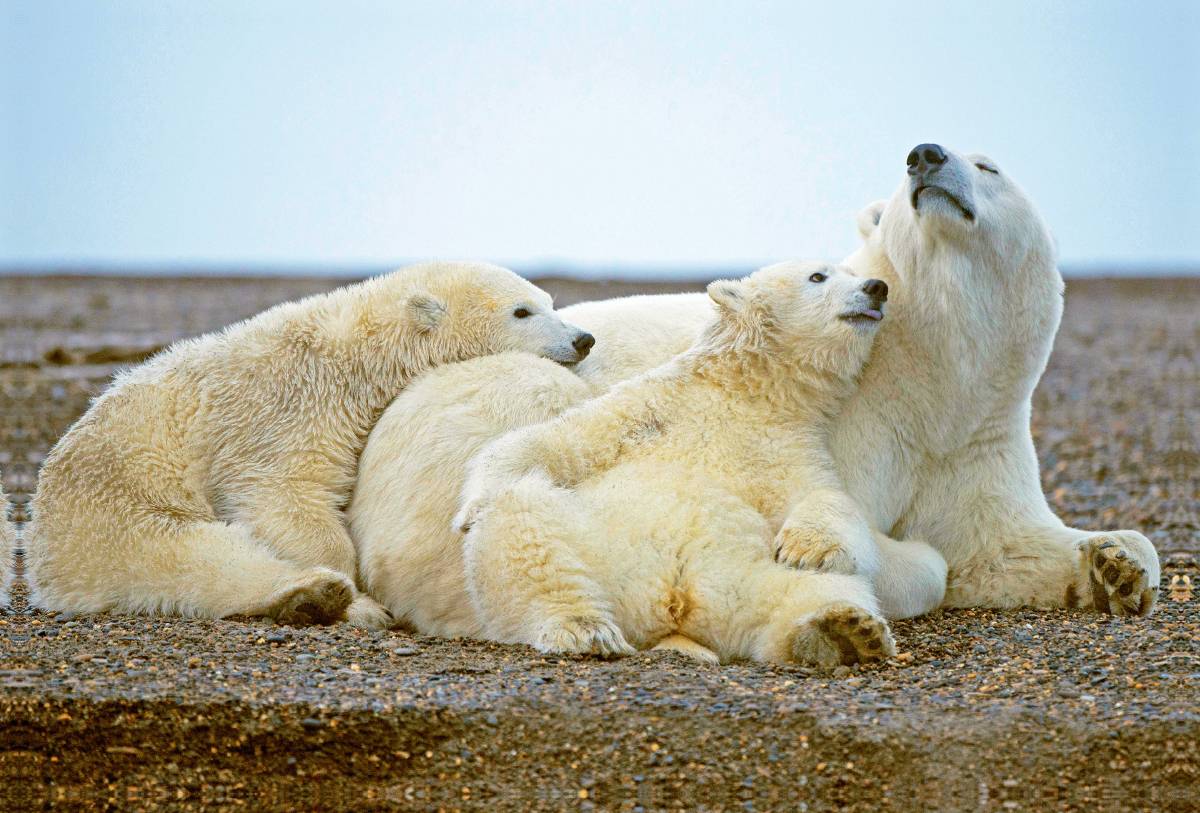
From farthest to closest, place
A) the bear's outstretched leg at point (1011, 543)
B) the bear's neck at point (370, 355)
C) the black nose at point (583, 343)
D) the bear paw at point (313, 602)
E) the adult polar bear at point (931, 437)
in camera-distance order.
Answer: the black nose at point (583, 343), the bear's neck at point (370, 355), the bear's outstretched leg at point (1011, 543), the adult polar bear at point (931, 437), the bear paw at point (313, 602)

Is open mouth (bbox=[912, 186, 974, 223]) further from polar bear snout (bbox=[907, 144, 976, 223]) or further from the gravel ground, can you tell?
the gravel ground

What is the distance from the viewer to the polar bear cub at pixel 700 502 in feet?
13.2

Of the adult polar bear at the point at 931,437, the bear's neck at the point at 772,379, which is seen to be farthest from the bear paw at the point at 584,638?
the bear's neck at the point at 772,379

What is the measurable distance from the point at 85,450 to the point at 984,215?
3.52 meters

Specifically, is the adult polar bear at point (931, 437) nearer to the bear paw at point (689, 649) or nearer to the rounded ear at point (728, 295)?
the rounded ear at point (728, 295)

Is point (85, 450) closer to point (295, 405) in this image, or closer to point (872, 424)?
point (295, 405)

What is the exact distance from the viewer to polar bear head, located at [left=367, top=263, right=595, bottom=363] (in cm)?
529

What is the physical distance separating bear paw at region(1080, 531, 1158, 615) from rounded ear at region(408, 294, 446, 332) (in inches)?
107

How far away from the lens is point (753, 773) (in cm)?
327

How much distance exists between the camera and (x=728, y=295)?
15.6ft

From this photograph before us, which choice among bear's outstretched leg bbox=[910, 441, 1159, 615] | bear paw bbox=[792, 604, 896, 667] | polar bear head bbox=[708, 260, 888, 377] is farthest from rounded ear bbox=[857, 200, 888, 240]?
bear paw bbox=[792, 604, 896, 667]

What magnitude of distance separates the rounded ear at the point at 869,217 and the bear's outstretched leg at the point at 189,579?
2545 mm

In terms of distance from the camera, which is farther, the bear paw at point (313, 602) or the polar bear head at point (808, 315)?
the polar bear head at point (808, 315)

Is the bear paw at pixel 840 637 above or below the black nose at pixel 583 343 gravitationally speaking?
below
